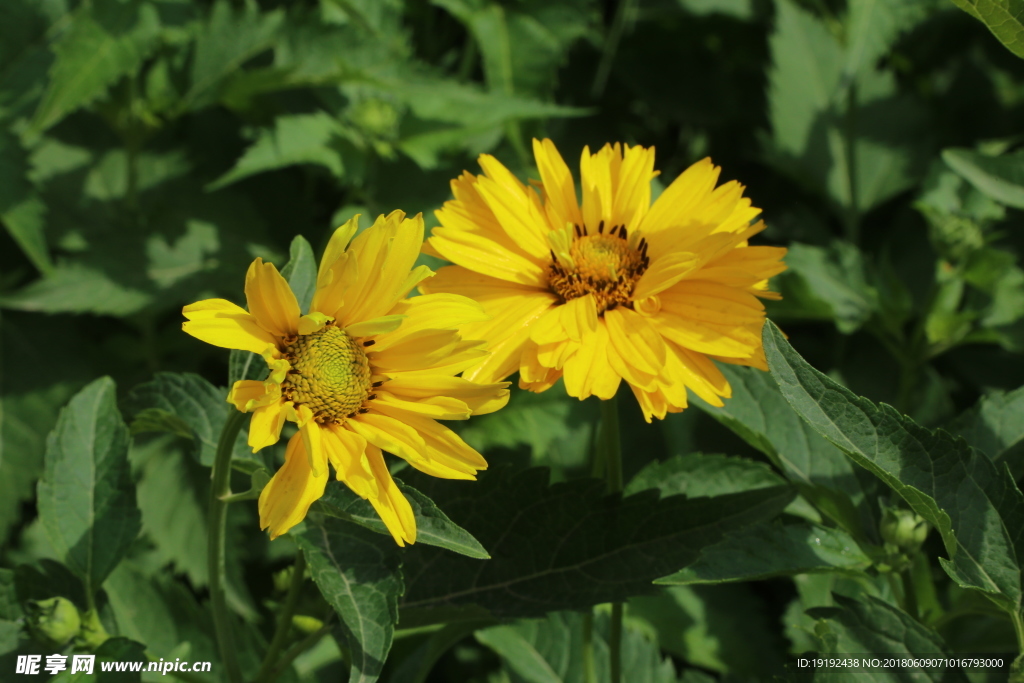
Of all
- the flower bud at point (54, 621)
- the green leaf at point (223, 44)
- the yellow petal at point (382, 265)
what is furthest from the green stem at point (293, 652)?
the green leaf at point (223, 44)

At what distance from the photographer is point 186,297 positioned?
2.06 m

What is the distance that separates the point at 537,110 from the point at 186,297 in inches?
38.1

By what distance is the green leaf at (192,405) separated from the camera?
4.03 ft

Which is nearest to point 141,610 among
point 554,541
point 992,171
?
point 554,541

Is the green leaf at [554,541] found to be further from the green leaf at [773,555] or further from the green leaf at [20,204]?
the green leaf at [20,204]

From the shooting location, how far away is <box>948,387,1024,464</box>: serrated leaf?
1.34 m

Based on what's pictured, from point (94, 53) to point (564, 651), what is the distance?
163 centimetres

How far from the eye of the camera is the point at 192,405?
1.24 metres

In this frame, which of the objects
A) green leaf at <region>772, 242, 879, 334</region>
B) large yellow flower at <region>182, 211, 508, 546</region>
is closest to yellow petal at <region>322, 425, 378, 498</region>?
large yellow flower at <region>182, 211, 508, 546</region>

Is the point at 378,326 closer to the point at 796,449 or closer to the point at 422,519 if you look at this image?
the point at 422,519

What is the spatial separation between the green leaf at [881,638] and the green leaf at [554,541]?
0.18 metres

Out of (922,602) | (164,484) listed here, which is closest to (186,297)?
(164,484)

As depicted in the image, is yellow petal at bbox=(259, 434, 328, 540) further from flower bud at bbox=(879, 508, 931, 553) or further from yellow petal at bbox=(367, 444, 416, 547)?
flower bud at bbox=(879, 508, 931, 553)

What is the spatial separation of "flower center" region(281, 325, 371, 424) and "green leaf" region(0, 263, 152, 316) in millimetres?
1182
